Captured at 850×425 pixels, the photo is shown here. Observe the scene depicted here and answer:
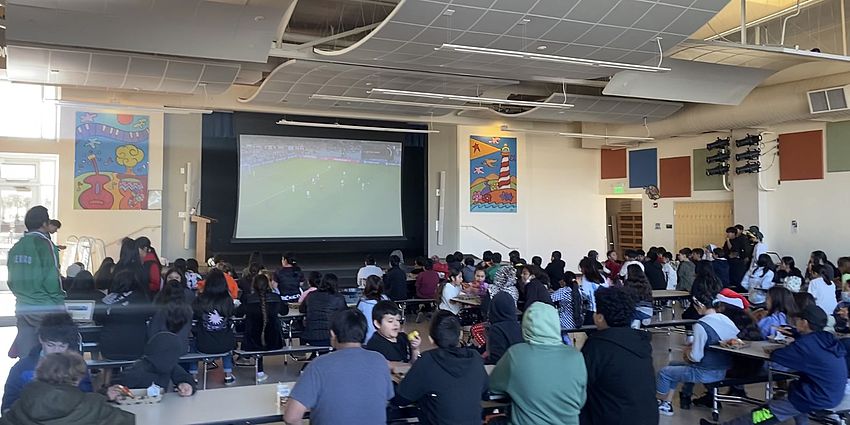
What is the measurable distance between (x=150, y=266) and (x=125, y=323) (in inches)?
73.6

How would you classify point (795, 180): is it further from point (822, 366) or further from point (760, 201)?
point (822, 366)

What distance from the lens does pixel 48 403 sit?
96.2 inches

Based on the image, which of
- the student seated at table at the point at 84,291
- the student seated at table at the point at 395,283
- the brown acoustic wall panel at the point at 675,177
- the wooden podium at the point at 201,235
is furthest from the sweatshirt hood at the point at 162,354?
the brown acoustic wall panel at the point at 675,177

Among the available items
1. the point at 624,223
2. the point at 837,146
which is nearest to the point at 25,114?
the point at 624,223

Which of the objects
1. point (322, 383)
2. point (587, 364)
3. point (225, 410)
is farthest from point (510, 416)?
point (225, 410)

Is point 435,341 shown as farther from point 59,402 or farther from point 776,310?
point 776,310

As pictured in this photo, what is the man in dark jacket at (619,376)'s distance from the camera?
3156 millimetres

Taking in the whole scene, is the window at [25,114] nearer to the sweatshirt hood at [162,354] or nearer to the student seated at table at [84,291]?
the student seated at table at [84,291]

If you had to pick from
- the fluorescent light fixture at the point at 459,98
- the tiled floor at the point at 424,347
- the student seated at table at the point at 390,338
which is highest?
the fluorescent light fixture at the point at 459,98

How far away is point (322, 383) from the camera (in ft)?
8.76

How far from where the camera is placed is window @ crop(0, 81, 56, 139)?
39.3ft

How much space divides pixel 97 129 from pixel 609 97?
9.86 meters

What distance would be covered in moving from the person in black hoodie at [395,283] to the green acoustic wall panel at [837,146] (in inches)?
339

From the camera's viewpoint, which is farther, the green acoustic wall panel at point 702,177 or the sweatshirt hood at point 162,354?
the green acoustic wall panel at point 702,177
